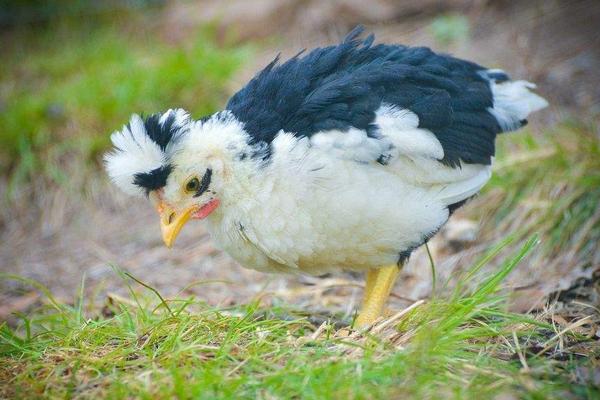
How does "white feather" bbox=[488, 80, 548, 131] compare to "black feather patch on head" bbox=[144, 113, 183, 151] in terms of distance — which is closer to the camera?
"black feather patch on head" bbox=[144, 113, 183, 151]

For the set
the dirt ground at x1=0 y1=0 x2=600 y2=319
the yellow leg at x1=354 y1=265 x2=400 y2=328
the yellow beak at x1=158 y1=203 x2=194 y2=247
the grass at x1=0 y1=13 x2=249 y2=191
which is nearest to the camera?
the yellow beak at x1=158 y1=203 x2=194 y2=247

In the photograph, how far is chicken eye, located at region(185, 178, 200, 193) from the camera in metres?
3.09

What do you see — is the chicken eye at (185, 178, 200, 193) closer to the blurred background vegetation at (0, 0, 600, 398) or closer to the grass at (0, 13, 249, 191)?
the blurred background vegetation at (0, 0, 600, 398)

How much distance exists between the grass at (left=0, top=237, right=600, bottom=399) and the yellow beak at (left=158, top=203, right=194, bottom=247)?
1.11ft

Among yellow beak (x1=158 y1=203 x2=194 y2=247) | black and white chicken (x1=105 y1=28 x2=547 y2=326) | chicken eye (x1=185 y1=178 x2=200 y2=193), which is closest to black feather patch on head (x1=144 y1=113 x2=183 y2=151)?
black and white chicken (x1=105 y1=28 x2=547 y2=326)

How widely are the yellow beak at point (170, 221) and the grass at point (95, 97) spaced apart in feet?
8.37

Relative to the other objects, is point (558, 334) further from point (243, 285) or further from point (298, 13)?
point (298, 13)

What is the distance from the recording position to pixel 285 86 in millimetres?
3141

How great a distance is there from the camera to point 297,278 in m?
4.43

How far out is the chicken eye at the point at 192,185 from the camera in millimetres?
3095

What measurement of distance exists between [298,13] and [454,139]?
4.26 m

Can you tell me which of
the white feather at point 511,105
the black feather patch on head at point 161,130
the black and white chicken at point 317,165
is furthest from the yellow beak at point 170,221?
the white feather at point 511,105

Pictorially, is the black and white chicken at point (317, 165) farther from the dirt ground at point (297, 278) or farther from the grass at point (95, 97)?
the grass at point (95, 97)

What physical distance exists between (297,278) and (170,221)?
144cm
